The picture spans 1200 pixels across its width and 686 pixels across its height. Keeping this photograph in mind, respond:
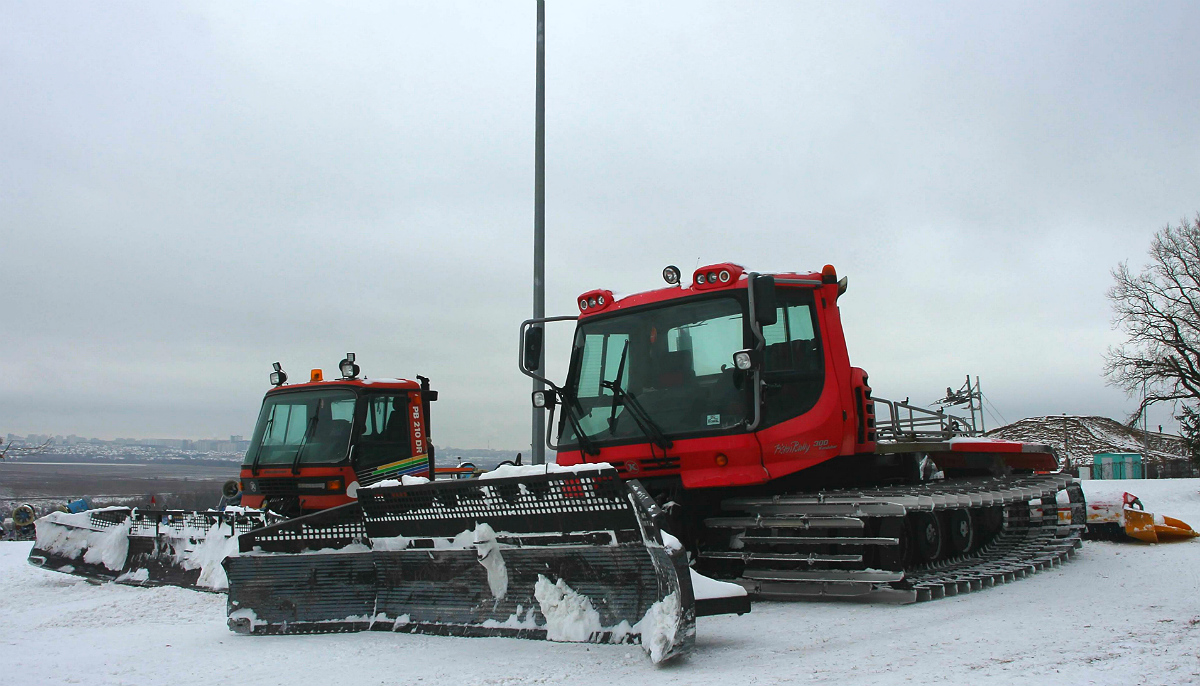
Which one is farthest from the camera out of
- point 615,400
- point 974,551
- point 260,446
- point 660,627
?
point 260,446

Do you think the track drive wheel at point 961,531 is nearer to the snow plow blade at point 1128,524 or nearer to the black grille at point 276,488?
the snow plow blade at point 1128,524

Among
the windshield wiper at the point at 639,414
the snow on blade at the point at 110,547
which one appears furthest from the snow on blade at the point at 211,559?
the windshield wiper at the point at 639,414

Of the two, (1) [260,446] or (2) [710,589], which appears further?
(1) [260,446]

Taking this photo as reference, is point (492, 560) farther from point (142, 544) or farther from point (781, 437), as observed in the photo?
point (142, 544)

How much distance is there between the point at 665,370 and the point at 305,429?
5439 mm

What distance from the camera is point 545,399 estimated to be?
314 inches

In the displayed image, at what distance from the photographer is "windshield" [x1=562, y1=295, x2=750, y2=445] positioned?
6.93 meters

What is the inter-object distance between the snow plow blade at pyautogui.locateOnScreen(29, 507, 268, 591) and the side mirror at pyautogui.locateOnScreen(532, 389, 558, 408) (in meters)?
2.59

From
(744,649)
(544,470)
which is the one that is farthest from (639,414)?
(744,649)

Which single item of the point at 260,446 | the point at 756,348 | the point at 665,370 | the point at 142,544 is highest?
the point at 756,348

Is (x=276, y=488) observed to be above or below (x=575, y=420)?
below

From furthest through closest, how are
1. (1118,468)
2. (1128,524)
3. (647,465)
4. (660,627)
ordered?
1. (1118,468)
2. (1128,524)
3. (647,465)
4. (660,627)

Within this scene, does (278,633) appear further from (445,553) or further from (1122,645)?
(1122,645)

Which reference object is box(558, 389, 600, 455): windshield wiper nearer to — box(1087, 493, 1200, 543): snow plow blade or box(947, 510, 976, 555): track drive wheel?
box(947, 510, 976, 555): track drive wheel
